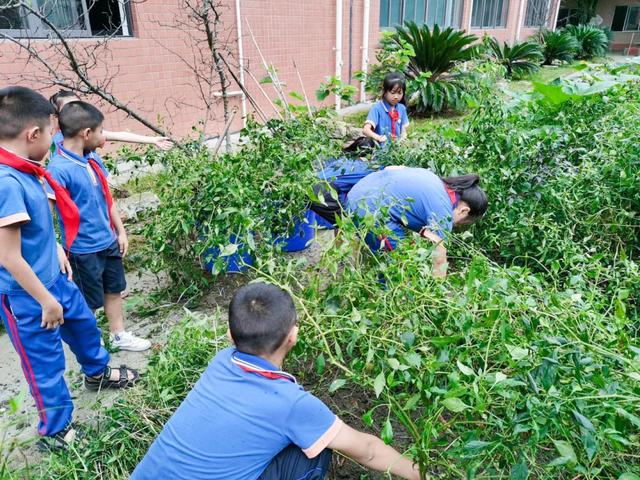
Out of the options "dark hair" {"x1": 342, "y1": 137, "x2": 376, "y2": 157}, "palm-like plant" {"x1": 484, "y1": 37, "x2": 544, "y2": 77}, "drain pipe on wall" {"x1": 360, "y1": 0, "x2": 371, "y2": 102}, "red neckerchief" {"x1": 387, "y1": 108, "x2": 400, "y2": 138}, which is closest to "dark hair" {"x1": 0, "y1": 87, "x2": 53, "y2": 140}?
"dark hair" {"x1": 342, "y1": 137, "x2": 376, "y2": 157}

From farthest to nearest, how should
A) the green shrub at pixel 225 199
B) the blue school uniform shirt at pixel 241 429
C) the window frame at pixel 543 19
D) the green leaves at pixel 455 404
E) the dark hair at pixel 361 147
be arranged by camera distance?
the window frame at pixel 543 19 < the dark hair at pixel 361 147 < the green shrub at pixel 225 199 < the blue school uniform shirt at pixel 241 429 < the green leaves at pixel 455 404

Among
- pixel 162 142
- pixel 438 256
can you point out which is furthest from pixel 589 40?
pixel 438 256

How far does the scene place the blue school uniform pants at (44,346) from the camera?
2.05 m

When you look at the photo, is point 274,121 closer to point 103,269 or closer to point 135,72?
point 103,269

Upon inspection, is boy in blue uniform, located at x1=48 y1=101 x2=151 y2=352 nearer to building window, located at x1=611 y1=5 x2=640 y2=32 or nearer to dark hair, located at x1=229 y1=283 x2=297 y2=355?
dark hair, located at x1=229 y1=283 x2=297 y2=355

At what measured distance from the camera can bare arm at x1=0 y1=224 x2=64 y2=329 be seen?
1873 millimetres

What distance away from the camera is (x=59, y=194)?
7.62ft

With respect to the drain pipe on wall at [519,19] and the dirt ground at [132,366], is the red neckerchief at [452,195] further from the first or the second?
the drain pipe on wall at [519,19]

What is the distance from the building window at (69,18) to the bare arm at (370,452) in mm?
4370

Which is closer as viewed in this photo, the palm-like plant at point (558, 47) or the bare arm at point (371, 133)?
the bare arm at point (371, 133)

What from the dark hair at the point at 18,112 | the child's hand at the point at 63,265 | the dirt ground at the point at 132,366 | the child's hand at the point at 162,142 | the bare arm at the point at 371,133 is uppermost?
the dark hair at the point at 18,112

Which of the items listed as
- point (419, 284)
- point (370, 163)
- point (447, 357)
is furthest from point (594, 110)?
point (447, 357)

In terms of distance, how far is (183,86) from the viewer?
682 cm

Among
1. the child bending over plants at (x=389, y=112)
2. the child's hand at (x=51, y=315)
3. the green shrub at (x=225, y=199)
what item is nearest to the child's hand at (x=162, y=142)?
the green shrub at (x=225, y=199)
